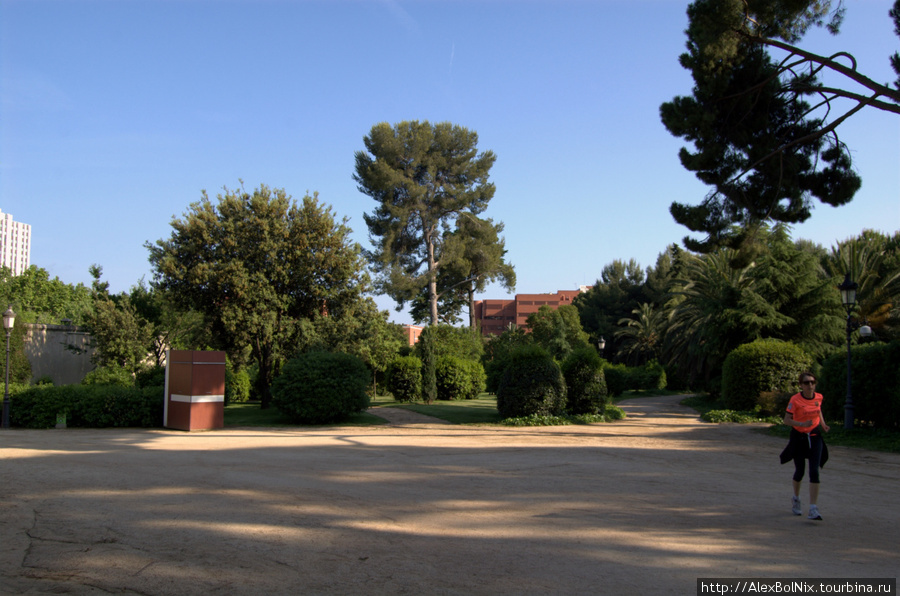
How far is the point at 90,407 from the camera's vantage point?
Result: 18156mm

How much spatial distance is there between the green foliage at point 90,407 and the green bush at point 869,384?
19.3m

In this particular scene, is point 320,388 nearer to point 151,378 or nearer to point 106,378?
point 151,378

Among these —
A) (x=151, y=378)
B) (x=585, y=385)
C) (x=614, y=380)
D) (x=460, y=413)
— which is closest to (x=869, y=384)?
(x=585, y=385)

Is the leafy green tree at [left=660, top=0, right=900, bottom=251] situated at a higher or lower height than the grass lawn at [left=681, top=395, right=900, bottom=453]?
higher

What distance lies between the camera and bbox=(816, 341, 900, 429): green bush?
14875 millimetres

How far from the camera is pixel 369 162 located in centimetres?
4616

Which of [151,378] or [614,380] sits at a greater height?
[151,378]

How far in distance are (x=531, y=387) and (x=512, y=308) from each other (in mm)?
126641

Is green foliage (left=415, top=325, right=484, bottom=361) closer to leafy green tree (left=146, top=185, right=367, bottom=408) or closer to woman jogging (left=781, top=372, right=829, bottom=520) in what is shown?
leafy green tree (left=146, top=185, right=367, bottom=408)

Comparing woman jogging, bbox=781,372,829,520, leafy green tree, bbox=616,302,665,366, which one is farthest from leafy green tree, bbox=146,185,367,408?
leafy green tree, bbox=616,302,665,366

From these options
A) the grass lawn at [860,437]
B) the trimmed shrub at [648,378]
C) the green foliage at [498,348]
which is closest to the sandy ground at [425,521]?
the grass lawn at [860,437]

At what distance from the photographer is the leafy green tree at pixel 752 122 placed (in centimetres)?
1372

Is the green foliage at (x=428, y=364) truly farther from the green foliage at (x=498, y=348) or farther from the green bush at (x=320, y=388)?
the green bush at (x=320, y=388)

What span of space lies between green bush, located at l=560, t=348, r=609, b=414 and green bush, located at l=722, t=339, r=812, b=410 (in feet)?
16.2
